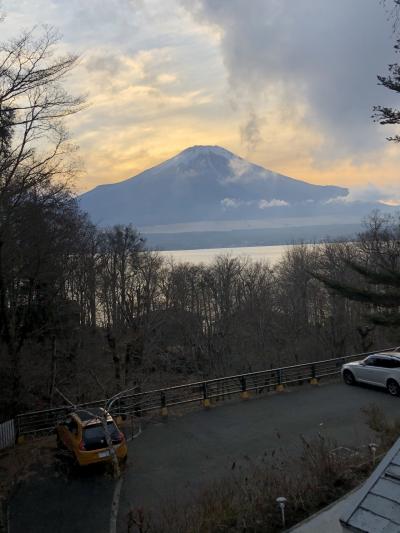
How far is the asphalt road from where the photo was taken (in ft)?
35.3

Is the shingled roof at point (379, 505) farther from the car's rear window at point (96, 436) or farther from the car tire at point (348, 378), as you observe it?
the car tire at point (348, 378)

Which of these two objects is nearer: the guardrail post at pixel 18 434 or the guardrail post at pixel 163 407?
the guardrail post at pixel 18 434

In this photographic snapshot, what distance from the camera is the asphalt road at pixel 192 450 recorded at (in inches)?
424

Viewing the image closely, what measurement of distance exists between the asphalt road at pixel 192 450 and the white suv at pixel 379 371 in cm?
44

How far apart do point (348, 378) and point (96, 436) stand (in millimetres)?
11829

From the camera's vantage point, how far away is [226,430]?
15484mm

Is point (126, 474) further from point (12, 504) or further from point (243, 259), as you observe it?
point (243, 259)

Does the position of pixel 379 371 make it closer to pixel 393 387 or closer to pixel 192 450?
pixel 393 387

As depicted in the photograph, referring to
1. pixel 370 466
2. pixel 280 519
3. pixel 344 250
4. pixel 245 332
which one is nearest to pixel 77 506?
pixel 280 519

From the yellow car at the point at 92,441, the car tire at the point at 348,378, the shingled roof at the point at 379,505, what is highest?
the shingled roof at the point at 379,505

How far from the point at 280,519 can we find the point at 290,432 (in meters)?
6.16

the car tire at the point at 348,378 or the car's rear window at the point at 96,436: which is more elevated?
the car's rear window at the point at 96,436

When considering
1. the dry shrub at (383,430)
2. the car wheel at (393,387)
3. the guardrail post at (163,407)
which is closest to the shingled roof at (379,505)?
the dry shrub at (383,430)

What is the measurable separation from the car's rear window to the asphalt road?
79cm
